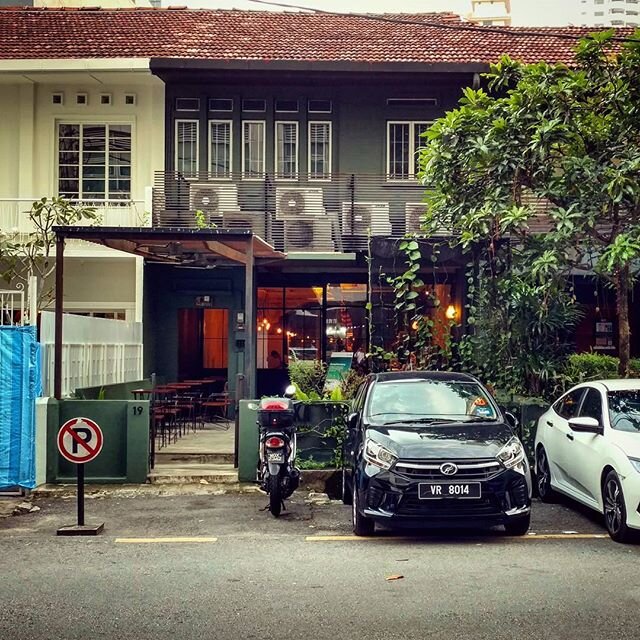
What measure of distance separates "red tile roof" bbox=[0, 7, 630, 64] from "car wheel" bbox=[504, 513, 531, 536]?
12731mm

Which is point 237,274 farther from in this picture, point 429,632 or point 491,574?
point 429,632

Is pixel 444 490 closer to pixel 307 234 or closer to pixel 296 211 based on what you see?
pixel 307 234

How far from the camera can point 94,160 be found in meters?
20.4

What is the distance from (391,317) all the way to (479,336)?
275 cm

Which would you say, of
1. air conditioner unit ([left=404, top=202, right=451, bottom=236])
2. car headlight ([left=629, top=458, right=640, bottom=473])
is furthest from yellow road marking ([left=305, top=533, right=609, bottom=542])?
air conditioner unit ([left=404, top=202, right=451, bottom=236])

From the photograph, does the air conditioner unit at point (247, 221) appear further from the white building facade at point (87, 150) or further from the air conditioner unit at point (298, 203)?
the white building facade at point (87, 150)

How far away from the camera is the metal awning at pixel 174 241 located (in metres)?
12.6

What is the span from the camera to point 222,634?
5.80 meters

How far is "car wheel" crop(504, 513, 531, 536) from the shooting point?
870 cm

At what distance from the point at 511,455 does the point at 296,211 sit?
36.2 feet

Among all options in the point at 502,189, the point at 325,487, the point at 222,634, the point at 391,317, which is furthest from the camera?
the point at 391,317

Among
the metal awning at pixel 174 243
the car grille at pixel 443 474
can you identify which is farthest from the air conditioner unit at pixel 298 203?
the car grille at pixel 443 474

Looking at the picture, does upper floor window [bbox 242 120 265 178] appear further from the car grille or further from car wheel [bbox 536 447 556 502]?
the car grille

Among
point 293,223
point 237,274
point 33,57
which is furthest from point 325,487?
point 33,57
